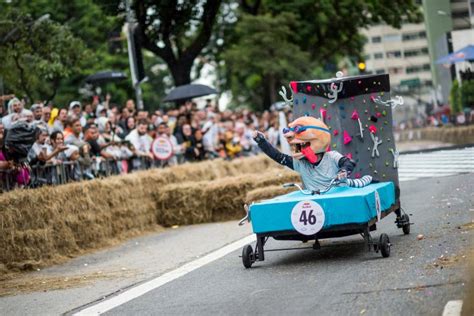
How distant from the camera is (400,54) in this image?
151 meters

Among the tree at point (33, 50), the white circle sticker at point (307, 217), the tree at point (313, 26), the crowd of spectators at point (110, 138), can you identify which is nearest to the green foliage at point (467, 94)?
the tree at point (313, 26)

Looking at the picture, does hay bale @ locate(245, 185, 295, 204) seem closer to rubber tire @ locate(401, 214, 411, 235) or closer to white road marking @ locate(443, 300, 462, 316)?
rubber tire @ locate(401, 214, 411, 235)

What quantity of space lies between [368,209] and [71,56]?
19.4 m

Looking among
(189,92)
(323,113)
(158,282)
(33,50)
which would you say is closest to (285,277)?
(158,282)

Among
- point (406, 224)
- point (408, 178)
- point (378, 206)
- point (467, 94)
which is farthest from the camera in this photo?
point (467, 94)

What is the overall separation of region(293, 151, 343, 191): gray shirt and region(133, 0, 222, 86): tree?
22877 millimetres

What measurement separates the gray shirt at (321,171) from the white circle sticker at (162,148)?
1047 centimetres

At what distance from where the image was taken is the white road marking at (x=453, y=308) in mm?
8451

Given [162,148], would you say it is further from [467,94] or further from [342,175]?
[467,94]

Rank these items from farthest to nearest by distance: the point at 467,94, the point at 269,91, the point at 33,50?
1. the point at 269,91
2. the point at 467,94
3. the point at 33,50

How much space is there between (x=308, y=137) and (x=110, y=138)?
9.52 meters

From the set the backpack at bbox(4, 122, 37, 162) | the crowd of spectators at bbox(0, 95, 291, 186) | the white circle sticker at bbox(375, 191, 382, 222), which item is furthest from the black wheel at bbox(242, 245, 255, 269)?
the backpack at bbox(4, 122, 37, 162)

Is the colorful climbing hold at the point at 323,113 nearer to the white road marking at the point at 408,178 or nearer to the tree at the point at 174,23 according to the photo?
the white road marking at the point at 408,178

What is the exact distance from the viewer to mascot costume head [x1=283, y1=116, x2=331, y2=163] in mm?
13695
